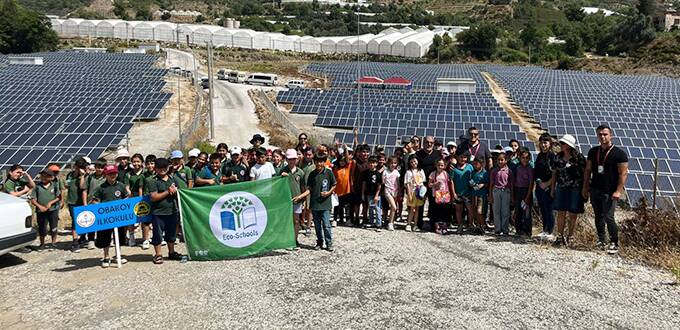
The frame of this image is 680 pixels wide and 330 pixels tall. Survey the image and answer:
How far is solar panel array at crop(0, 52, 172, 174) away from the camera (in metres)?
21.1

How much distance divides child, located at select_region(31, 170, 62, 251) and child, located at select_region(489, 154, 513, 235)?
7355mm

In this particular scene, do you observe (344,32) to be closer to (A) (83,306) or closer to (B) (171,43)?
(B) (171,43)

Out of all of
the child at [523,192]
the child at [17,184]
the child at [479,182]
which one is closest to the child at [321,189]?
the child at [479,182]

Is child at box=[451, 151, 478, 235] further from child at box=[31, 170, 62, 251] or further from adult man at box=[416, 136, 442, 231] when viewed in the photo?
child at box=[31, 170, 62, 251]

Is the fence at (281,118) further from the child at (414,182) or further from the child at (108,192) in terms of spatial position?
the child at (108,192)

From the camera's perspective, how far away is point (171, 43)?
337 ft

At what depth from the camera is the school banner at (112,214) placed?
318 inches

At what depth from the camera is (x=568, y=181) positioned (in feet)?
29.3

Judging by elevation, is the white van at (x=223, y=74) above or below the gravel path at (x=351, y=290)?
above

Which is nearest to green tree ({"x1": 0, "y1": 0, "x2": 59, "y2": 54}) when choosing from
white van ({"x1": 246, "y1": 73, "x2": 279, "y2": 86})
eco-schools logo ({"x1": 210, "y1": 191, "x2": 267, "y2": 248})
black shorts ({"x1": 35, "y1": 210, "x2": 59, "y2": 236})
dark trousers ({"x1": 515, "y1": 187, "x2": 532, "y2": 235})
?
white van ({"x1": 246, "y1": 73, "x2": 279, "y2": 86})

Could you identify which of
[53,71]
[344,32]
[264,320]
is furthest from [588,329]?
[344,32]

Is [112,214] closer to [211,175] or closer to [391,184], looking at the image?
[211,175]

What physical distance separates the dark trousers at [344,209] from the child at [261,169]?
1.85 m

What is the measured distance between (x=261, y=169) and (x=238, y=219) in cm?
119
